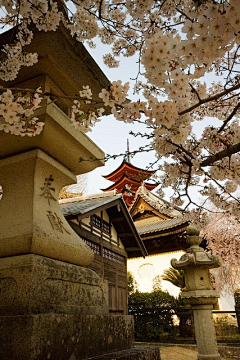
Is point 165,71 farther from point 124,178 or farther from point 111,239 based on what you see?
point 124,178

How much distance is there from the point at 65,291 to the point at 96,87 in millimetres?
2495

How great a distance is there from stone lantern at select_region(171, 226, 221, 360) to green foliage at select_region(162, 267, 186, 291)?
28.3 feet

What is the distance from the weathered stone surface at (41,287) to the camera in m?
2.14

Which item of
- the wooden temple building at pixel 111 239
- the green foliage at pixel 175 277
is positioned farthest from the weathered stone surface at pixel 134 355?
the green foliage at pixel 175 277

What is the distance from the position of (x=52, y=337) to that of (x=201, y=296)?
420 centimetres

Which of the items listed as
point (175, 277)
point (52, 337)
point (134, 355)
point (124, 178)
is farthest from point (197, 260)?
point (124, 178)

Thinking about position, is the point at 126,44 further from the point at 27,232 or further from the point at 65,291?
A: the point at 65,291

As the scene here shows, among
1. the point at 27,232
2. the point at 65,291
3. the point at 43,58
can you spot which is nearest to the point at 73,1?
the point at 43,58

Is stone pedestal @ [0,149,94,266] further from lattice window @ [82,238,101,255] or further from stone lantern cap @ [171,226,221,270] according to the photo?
lattice window @ [82,238,101,255]

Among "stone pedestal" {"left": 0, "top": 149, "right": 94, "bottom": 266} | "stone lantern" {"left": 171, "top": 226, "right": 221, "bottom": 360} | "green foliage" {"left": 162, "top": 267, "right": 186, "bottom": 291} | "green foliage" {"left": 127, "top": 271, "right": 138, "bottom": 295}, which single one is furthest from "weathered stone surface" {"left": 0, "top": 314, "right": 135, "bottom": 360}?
"green foliage" {"left": 127, "top": 271, "right": 138, "bottom": 295}

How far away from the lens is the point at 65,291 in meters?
A: 2.45

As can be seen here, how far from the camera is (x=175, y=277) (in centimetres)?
1432

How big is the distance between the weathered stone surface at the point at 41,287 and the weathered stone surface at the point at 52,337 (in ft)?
0.63

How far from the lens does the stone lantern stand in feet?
17.4
